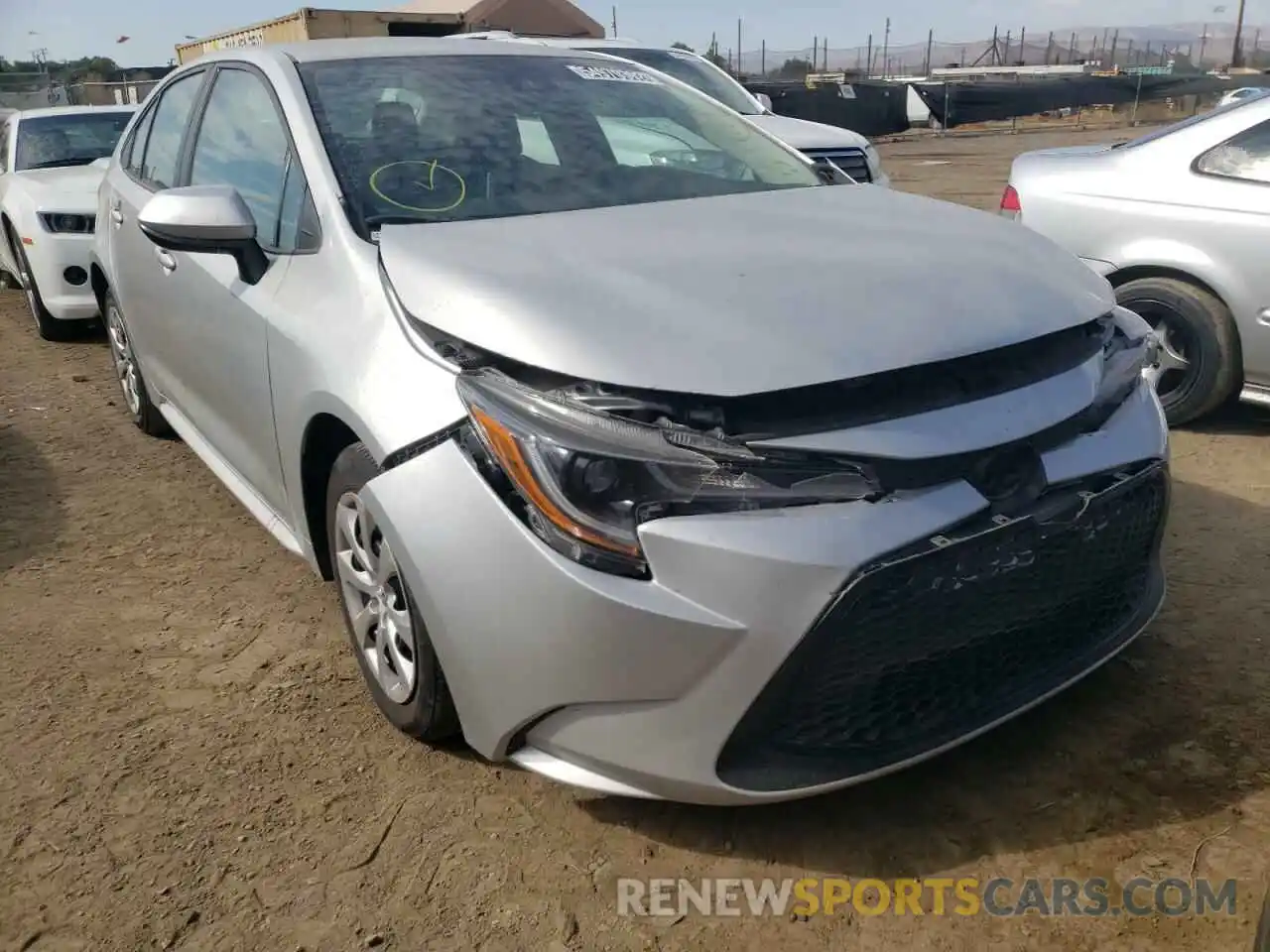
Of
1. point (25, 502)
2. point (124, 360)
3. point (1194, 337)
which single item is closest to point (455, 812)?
point (25, 502)

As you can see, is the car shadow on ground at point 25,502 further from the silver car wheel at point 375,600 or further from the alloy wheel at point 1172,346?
the alloy wheel at point 1172,346

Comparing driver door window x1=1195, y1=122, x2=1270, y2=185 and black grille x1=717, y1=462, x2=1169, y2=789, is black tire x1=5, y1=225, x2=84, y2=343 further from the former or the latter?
driver door window x1=1195, y1=122, x2=1270, y2=185

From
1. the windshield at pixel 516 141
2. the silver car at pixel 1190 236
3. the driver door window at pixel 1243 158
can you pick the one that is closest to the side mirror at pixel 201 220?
the windshield at pixel 516 141

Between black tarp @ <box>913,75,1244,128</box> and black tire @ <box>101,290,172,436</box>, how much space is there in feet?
80.0

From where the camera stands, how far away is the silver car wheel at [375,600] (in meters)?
2.37

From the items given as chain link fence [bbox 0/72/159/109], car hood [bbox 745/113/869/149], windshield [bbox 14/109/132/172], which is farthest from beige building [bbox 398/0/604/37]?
chain link fence [bbox 0/72/159/109]

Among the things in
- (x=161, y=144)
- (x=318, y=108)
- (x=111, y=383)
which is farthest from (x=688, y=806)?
(x=111, y=383)

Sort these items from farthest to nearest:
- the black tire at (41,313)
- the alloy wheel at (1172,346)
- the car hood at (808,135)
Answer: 1. the car hood at (808,135)
2. the black tire at (41,313)
3. the alloy wheel at (1172,346)

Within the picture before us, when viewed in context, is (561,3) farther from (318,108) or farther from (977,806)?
(977,806)

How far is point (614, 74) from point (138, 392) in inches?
105

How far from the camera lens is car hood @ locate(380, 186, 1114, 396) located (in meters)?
1.94

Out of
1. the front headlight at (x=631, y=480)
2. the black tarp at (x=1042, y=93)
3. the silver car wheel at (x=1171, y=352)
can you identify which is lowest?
the black tarp at (x=1042, y=93)

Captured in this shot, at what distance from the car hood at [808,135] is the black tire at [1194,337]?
303 centimetres

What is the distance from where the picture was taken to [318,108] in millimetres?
2844
